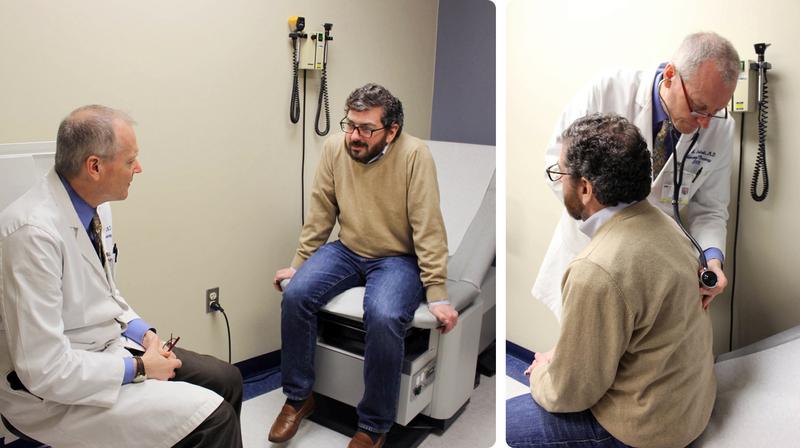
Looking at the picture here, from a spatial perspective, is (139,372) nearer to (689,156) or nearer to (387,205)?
(387,205)

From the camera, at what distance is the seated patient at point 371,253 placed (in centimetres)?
162

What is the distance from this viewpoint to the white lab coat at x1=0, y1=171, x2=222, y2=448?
1.06 meters

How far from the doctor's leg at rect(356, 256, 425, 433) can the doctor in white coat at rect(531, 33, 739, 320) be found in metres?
0.58

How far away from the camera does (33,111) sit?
1.33 m

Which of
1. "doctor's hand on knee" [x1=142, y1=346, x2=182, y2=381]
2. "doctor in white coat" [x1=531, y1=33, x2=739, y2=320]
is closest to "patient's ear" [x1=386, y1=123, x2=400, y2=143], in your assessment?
"doctor in white coat" [x1=531, y1=33, x2=739, y2=320]

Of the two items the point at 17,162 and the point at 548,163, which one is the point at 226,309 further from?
the point at 548,163

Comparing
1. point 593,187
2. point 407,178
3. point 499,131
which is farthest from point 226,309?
point 593,187

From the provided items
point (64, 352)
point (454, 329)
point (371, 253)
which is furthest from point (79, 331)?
point (454, 329)

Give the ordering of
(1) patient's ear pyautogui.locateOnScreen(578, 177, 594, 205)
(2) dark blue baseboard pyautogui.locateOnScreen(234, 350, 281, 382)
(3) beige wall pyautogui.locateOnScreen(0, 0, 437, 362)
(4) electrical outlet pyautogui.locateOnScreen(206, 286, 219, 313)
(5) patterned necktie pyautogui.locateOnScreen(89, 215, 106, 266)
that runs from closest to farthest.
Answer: (1) patient's ear pyautogui.locateOnScreen(578, 177, 594, 205) → (5) patterned necktie pyautogui.locateOnScreen(89, 215, 106, 266) → (3) beige wall pyautogui.locateOnScreen(0, 0, 437, 362) → (4) electrical outlet pyautogui.locateOnScreen(206, 286, 219, 313) → (2) dark blue baseboard pyautogui.locateOnScreen(234, 350, 281, 382)

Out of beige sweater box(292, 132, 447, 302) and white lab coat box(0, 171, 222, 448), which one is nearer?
white lab coat box(0, 171, 222, 448)

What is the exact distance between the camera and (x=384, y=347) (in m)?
1.59

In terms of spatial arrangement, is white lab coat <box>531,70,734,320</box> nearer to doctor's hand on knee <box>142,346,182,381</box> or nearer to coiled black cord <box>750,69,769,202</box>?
coiled black cord <box>750,69,769,202</box>

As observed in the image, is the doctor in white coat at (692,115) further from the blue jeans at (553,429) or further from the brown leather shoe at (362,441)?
the brown leather shoe at (362,441)

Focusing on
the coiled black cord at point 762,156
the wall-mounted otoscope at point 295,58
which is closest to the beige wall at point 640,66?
the coiled black cord at point 762,156
